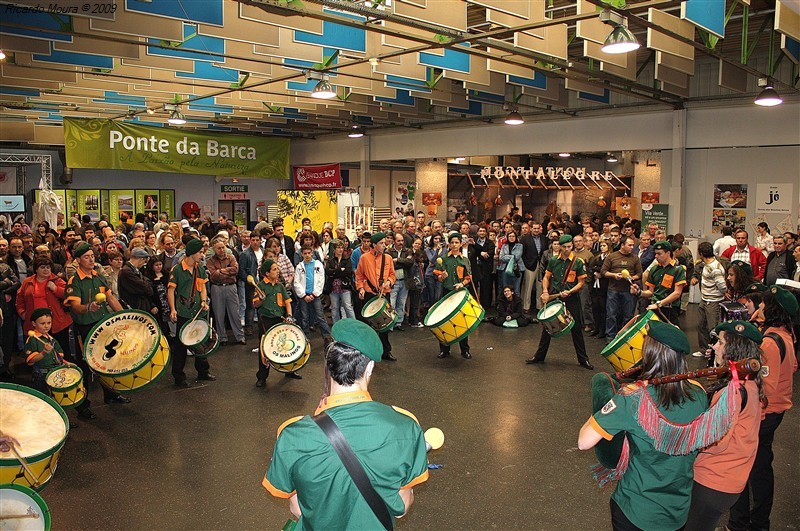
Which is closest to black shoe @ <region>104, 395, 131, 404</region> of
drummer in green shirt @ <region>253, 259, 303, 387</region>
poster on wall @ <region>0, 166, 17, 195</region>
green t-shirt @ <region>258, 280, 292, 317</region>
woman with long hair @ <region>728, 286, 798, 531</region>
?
drummer in green shirt @ <region>253, 259, 303, 387</region>

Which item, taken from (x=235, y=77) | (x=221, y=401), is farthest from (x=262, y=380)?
(x=235, y=77)

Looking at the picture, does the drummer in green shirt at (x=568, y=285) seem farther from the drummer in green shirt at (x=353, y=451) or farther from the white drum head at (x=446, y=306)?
the drummer in green shirt at (x=353, y=451)

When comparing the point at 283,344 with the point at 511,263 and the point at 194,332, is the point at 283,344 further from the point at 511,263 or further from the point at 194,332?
the point at 511,263

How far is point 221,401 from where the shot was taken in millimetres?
7293

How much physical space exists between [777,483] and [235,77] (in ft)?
33.5

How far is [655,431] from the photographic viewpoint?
9.02 ft

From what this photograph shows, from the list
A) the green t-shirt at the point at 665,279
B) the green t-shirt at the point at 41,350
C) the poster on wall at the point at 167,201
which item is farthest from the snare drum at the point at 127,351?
the poster on wall at the point at 167,201

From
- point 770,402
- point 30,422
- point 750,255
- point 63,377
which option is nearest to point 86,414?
point 63,377

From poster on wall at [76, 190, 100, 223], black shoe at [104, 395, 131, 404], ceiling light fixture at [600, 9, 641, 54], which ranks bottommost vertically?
black shoe at [104, 395, 131, 404]

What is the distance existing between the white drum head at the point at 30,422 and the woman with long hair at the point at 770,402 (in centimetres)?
431

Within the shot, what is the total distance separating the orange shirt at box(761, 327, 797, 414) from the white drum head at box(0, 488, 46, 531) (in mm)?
4074

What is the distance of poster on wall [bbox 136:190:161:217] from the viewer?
2212 cm

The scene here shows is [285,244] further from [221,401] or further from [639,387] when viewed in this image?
[639,387]

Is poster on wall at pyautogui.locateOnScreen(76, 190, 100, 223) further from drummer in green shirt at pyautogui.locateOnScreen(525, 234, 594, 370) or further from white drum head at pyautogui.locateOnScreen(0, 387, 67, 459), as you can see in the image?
white drum head at pyautogui.locateOnScreen(0, 387, 67, 459)
